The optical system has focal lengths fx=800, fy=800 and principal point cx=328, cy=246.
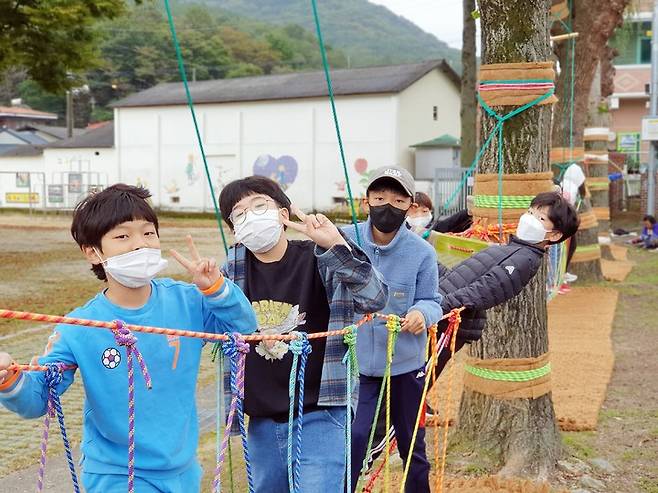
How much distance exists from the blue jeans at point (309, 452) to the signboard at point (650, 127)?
1897cm

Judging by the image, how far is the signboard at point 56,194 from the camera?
34000mm

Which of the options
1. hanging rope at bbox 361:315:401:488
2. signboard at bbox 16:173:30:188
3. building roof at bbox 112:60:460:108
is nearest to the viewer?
hanging rope at bbox 361:315:401:488

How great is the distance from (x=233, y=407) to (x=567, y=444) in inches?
114

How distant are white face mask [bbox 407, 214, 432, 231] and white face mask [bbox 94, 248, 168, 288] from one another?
283 centimetres

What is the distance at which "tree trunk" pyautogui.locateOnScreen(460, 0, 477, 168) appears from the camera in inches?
499

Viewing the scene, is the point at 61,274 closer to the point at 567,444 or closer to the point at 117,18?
the point at 117,18

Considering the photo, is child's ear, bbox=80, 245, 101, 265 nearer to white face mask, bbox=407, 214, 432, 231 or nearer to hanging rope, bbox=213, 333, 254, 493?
hanging rope, bbox=213, 333, 254, 493

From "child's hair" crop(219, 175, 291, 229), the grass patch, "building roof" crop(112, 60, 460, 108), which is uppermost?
"building roof" crop(112, 60, 460, 108)

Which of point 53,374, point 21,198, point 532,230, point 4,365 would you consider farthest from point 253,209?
point 21,198

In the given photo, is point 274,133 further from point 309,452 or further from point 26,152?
point 309,452

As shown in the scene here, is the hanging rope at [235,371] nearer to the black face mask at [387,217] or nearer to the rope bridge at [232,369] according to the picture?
the rope bridge at [232,369]

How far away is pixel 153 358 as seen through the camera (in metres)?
2.14

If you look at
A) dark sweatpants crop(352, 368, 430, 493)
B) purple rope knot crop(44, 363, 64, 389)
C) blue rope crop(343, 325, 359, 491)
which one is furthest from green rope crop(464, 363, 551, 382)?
purple rope knot crop(44, 363, 64, 389)

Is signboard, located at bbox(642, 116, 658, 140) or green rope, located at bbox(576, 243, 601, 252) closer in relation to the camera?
green rope, located at bbox(576, 243, 601, 252)
